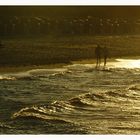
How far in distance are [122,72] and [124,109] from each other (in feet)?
0.59

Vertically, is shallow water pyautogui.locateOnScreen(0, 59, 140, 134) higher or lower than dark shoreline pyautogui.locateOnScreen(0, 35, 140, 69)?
lower

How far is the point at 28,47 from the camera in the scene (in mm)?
19484

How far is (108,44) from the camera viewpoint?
19.5 meters

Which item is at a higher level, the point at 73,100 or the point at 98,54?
the point at 98,54

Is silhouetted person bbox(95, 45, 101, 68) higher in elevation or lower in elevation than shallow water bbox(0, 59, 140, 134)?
higher

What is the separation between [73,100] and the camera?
1947 centimetres

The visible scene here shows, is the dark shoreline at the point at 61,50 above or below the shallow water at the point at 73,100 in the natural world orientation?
above

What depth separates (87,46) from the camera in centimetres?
1950

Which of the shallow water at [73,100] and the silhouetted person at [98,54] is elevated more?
the silhouetted person at [98,54]

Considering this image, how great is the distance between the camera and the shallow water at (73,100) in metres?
19.5

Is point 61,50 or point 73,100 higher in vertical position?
point 61,50

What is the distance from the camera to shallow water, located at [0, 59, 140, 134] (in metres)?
19.5

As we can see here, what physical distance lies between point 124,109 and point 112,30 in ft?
1.29

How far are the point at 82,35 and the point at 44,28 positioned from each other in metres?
0.19
